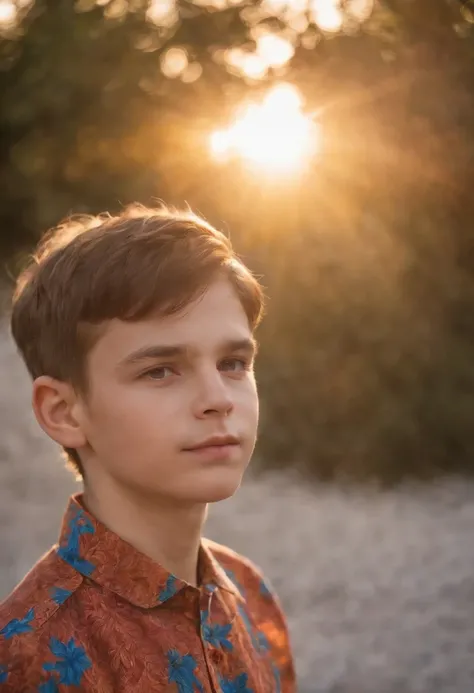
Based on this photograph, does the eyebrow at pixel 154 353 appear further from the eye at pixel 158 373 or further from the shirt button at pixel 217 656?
the shirt button at pixel 217 656

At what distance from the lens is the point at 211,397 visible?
1400mm

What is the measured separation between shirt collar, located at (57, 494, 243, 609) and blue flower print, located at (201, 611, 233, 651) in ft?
0.25

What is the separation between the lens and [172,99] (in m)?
5.57

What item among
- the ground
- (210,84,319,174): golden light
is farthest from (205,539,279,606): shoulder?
(210,84,319,174): golden light

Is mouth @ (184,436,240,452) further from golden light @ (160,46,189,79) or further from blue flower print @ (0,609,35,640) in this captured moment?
golden light @ (160,46,189,79)

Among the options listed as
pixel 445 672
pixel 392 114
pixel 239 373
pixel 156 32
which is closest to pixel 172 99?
pixel 156 32

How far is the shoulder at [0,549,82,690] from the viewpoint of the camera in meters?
1.26

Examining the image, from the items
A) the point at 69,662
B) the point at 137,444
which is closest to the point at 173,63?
the point at 137,444

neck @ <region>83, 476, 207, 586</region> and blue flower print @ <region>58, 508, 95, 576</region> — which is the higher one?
neck @ <region>83, 476, 207, 586</region>

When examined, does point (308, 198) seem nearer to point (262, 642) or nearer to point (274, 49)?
point (274, 49)

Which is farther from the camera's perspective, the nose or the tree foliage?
the tree foliage

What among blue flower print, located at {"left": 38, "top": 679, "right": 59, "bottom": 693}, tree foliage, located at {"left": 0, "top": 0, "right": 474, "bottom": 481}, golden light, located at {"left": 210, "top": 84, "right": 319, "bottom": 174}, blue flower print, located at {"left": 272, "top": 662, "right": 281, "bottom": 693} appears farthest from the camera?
tree foliage, located at {"left": 0, "top": 0, "right": 474, "bottom": 481}

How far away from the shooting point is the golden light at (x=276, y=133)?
16.5 feet

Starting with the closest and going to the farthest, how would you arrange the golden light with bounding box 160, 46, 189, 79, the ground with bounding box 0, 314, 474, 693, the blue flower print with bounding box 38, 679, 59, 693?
1. the blue flower print with bounding box 38, 679, 59, 693
2. the ground with bounding box 0, 314, 474, 693
3. the golden light with bounding box 160, 46, 189, 79
